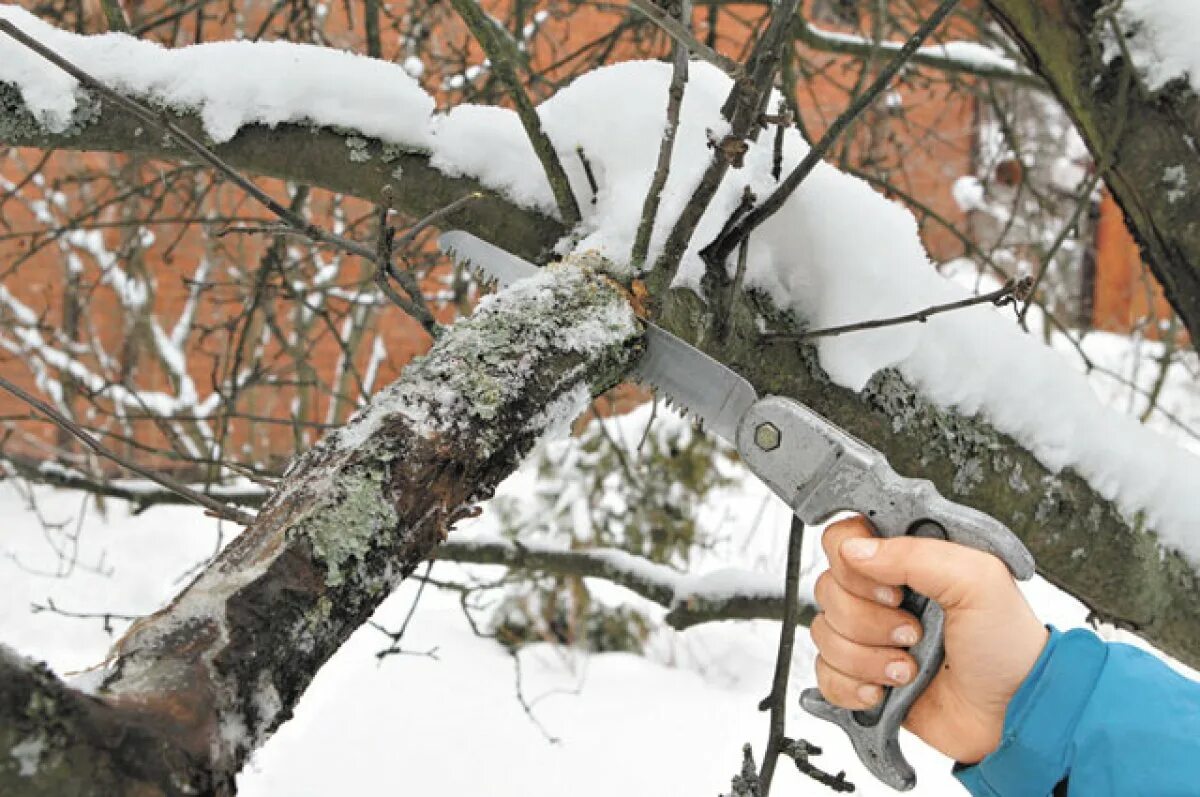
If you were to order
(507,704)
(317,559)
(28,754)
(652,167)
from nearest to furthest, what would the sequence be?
(28,754), (317,559), (652,167), (507,704)

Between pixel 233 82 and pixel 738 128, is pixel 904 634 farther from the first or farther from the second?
pixel 233 82

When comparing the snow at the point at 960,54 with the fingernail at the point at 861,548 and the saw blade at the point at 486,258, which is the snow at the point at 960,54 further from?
the fingernail at the point at 861,548

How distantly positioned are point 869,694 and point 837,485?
0.27 m

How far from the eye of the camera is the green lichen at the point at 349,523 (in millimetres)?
787

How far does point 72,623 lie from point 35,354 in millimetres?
2086

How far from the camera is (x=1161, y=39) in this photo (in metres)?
1.89

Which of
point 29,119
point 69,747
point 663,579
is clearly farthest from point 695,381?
point 663,579

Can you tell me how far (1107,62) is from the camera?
195 cm

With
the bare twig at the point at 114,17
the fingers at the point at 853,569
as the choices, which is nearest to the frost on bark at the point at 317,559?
the fingers at the point at 853,569

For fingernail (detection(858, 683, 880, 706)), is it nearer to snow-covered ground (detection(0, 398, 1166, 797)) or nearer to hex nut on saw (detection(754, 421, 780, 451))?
hex nut on saw (detection(754, 421, 780, 451))

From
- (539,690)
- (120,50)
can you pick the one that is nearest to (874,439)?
(120,50)

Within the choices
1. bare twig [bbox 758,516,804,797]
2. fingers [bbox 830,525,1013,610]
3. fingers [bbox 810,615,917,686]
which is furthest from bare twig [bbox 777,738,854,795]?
fingers [bbox 830,525,1013,610]

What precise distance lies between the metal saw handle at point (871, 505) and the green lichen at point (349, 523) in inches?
19.7

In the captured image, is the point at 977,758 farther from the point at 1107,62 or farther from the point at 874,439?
the point at 1107,62
